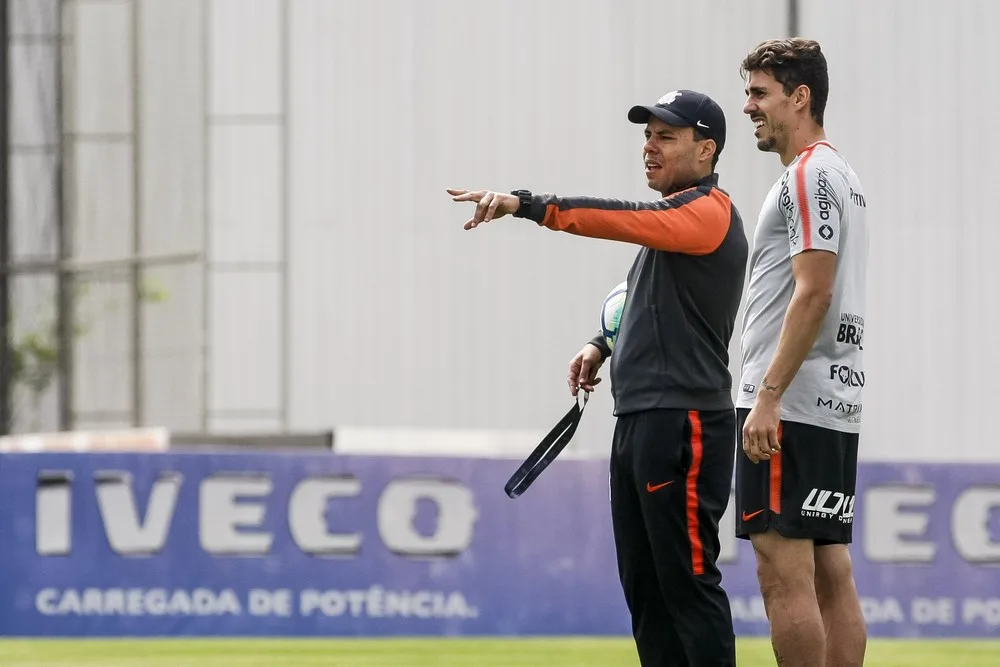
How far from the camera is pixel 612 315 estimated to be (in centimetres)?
524

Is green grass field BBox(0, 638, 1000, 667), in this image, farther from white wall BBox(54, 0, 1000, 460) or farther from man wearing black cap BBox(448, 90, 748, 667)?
white wall BBox(54, 0, 1000, 460)

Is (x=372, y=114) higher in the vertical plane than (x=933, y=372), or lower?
higher

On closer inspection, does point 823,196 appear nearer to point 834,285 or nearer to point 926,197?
point 834,285

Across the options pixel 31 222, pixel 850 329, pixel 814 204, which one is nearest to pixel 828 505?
pixel 850 329

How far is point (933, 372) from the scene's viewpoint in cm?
1631

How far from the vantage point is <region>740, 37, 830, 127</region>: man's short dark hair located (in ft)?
14.9

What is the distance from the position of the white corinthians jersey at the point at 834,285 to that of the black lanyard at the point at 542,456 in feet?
2.28

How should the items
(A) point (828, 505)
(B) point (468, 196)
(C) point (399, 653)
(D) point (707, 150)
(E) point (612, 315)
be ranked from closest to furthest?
(B) point (468, 196), (A) point (828, 505), (D) point (707, 150), (E) point (612, 315), (C) point (399, 653)

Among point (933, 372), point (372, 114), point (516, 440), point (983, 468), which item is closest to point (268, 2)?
point (372, 114)

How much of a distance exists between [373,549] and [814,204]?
20.1 feet

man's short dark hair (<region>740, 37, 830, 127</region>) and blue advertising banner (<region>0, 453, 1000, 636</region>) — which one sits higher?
man's short dark hair (<region>740, 37, 830, 127</region>)

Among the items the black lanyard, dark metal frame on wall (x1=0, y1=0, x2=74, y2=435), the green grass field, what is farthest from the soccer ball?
dark metal frame on wall (x1=0, y1=0, x2=74, y2=435)

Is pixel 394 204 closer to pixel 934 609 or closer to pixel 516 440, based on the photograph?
pixel 516 440

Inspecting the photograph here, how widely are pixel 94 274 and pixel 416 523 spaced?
14673 millimetres
